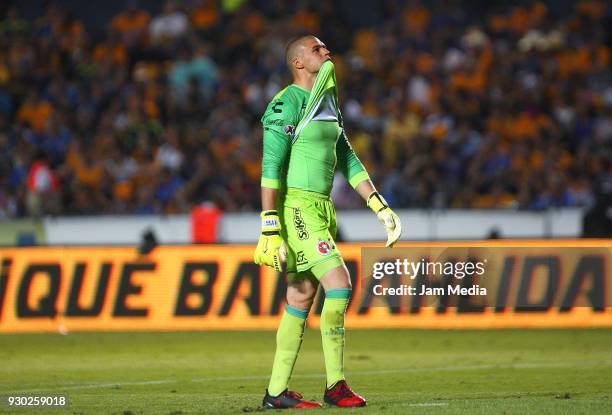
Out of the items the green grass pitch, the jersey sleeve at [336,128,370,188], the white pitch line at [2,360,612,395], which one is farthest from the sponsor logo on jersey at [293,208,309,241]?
the white pitch line at [2,360,612,395]

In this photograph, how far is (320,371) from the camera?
11.3 metres

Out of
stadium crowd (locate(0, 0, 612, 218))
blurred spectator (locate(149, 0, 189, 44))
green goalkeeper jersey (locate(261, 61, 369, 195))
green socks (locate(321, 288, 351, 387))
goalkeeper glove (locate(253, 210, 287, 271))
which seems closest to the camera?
goalkeeper glove (locate(253, 210, 287, 271))

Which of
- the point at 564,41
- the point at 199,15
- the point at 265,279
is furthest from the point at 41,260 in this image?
the point at 564,41

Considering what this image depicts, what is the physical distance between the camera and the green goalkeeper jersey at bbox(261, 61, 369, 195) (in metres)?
7.80

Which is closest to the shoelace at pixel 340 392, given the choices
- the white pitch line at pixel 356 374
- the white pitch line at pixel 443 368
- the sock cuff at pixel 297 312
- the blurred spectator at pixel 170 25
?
the sock cuff at pixel 297 312

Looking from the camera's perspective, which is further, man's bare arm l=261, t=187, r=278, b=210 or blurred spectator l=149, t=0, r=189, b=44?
blurred spectator l=149, t=0, r=189, b=44

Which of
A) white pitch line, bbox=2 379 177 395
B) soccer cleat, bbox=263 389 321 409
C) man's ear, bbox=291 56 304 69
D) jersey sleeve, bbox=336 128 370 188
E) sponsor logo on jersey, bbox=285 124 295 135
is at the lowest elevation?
white pitch line, bbox=2 379 177 395

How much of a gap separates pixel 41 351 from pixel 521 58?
442 inches

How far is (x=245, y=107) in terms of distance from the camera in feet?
70.0

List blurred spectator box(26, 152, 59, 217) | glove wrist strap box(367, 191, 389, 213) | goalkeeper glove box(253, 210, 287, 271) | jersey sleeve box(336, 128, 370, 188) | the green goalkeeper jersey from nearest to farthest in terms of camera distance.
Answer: goalkeeper glove box(253, 210, 287, 271) → the green goalkeeper jersey → glove wrist strap box(367, 191, 389, 213) → jersey sleeve box(336, 128, 370, 188) → blurred spectator box(26, 152, 59, 217)

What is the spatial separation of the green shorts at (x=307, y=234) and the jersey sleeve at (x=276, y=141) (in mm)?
259

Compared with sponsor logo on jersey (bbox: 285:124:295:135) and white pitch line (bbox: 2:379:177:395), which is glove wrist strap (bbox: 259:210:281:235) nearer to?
sponsor logo on jersey (bbox: 285:124:295:135)

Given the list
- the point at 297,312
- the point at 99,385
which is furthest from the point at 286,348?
the point at 99,385

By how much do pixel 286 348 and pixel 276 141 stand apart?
135 cm
